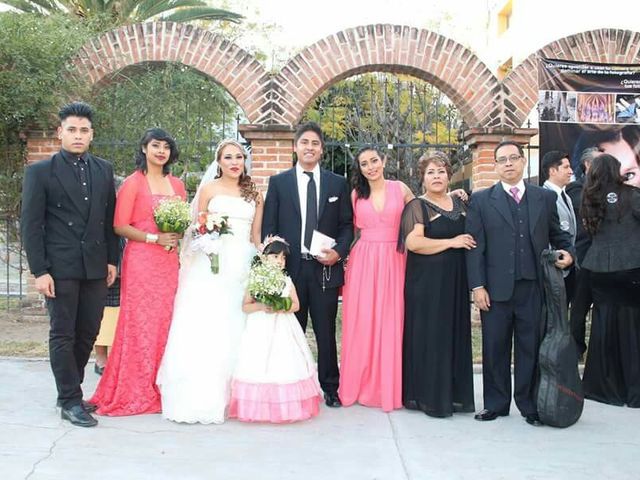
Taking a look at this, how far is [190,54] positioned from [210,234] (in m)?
3.98

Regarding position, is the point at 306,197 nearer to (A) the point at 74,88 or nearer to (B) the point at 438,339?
(B) the point at 438,339

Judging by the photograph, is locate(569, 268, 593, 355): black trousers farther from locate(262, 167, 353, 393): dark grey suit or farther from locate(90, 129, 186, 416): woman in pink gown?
locate(90, 129, 186, 416): woman in pink gown

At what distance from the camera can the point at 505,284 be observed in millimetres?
5109

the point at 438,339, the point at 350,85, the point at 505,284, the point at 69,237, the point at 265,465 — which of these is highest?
the point at 350,85

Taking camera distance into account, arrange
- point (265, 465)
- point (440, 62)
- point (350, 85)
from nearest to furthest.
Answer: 1. point (265, 465)
2. point (440, 62)
3. point (350, 85)

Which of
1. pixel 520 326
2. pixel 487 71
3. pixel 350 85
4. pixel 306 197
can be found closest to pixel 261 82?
pixel 487 71

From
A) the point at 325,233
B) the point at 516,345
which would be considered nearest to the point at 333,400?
the point at 325,233

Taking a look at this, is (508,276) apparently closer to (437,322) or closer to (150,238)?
(437,322)

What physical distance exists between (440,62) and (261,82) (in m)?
2.12

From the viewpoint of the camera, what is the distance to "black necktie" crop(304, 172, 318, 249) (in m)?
5.50

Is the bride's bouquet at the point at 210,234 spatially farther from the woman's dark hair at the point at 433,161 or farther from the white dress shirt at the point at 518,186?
the white dress shirt at the point at 518,186

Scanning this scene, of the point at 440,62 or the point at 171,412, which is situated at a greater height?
the point at 440,62

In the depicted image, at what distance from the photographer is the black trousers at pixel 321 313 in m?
5.49

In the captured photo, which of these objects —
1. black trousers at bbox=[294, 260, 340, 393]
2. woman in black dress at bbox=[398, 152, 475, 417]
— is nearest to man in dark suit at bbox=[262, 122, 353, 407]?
black trousers at bbox=[294, 260, 340, 393]
